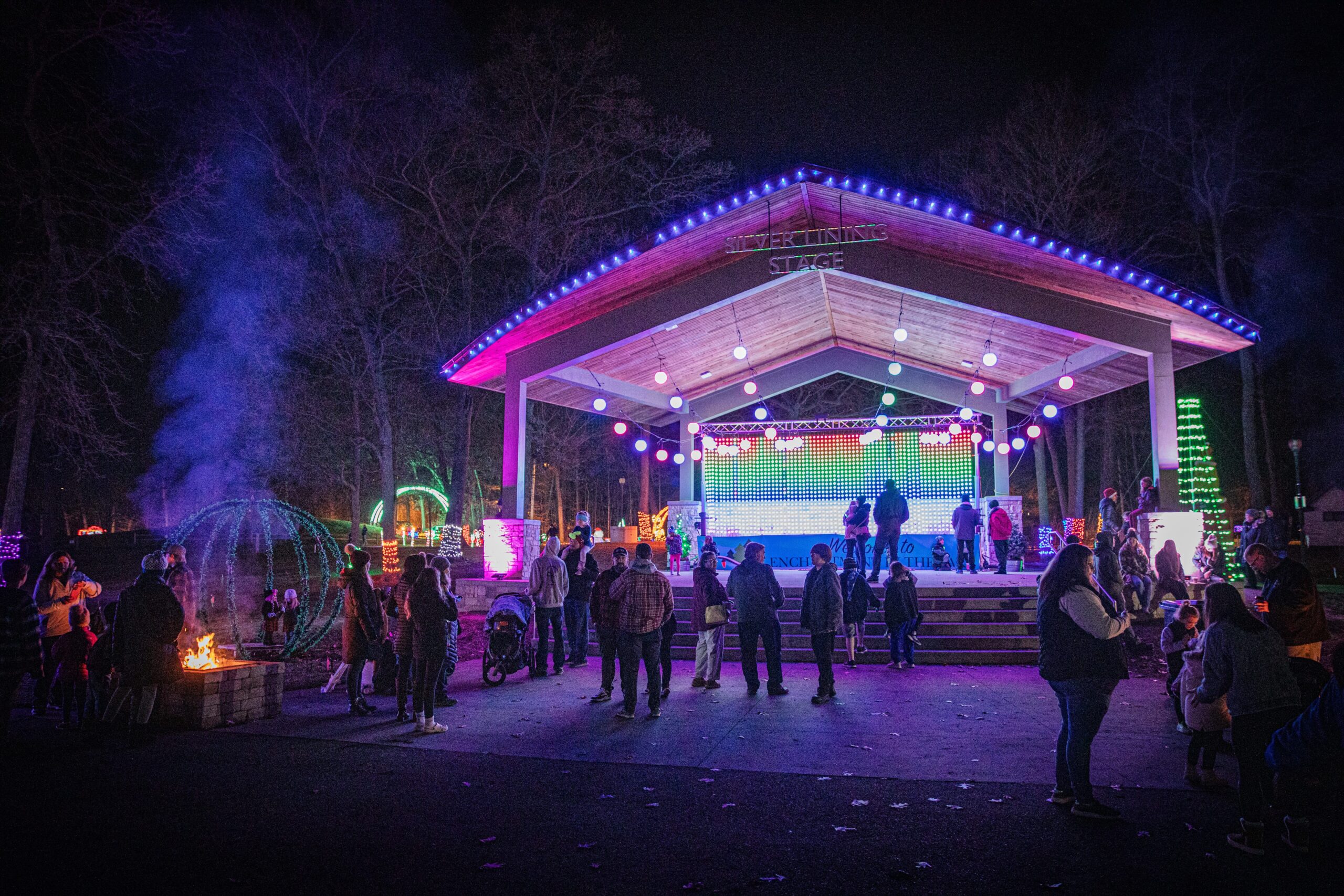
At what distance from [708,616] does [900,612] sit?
2.90m

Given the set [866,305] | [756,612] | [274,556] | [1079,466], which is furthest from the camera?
[1079,466]

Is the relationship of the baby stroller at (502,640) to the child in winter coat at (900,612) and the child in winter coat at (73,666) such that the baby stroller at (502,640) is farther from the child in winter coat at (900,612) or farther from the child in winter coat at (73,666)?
the child in winter coat at (900,612)

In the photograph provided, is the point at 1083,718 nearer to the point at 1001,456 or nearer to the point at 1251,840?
the point at 1251,840

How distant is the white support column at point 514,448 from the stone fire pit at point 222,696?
299 inches

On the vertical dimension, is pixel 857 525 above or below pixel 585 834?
above

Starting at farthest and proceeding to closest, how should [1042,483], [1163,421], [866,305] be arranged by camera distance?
[1042,483] < [866,305] < [1163,421]

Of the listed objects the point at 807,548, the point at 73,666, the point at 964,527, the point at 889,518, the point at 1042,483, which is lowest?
the point at 73,666

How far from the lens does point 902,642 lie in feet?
37.5

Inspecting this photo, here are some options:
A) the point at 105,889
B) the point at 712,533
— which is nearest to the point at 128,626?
the point at 105,889

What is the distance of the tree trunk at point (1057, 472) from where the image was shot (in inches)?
1203

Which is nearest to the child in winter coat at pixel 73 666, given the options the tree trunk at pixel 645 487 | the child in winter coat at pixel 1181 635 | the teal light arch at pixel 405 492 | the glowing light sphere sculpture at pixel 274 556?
the glowing light sphere sculpture at pixel 274 556

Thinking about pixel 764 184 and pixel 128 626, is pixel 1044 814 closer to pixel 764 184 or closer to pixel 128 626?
pixel 128 626

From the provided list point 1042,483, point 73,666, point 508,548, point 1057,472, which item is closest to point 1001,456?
point 1042,483

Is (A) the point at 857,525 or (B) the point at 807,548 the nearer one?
(A) the point at 857,525
